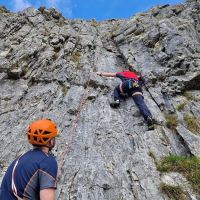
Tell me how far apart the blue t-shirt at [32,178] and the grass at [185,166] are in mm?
5591

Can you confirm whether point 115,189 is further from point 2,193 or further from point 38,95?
point 38,95

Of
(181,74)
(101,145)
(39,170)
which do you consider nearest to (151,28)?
(181,74)

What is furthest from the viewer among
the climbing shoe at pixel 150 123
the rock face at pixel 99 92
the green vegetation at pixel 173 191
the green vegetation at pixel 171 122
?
the green vegetation at pixel 171 122

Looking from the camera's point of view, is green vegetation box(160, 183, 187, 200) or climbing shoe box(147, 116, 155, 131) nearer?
green vegetation box(160, 183, 187, 200)

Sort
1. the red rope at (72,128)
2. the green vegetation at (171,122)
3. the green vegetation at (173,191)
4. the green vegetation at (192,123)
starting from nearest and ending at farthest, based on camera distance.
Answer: the green vegetation at (173,191), the red rope at (72,128), the green vegetation at (192,123), the green vegetation at (171,122)

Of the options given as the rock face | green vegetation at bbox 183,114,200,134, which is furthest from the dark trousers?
green vegetation at bbox 183,114,200,134

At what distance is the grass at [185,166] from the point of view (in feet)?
30.9

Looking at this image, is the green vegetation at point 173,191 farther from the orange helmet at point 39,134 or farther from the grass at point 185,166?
the orange helmet at point 39,134

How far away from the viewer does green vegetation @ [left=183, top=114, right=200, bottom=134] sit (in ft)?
41.1

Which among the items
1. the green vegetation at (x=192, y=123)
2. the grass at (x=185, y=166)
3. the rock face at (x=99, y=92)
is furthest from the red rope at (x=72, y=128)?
the green vegetation at (x=192, y=123)

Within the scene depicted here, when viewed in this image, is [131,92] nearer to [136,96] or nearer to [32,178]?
[136,96]

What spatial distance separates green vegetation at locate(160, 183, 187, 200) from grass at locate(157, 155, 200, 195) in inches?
19.9

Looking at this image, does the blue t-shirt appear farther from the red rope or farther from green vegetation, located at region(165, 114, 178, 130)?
green vegetation, located at region(165, 114, 178, 130)

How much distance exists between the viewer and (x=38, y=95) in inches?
598
